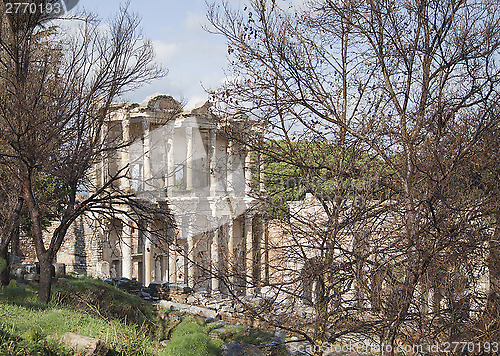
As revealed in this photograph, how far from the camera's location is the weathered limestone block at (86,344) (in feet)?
21.4

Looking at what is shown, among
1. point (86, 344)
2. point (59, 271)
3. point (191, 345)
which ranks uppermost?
point (59, 271)

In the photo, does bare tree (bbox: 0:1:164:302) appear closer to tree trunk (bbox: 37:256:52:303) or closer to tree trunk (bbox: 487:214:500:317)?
tree trunk (bbox: 37:256:52:303)

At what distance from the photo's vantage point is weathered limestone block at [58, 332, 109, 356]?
21.4ft

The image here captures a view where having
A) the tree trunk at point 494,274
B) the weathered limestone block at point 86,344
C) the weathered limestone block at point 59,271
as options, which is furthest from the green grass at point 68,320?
the tree trunk at point 494,274

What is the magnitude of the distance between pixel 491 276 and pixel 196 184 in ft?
74.3

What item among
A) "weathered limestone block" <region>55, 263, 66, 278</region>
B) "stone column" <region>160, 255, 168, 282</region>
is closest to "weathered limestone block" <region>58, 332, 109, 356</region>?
"weathered limestone block" <region>55, 263, 66, 278</region>

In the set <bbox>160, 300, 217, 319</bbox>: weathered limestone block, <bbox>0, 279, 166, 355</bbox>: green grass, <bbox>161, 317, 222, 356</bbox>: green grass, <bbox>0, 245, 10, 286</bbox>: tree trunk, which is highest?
<bbox>0, 245, 10, 286</bbox>: tree trunk

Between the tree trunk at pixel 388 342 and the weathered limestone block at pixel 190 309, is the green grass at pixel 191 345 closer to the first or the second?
the weathered limestone block at pixel 190 309

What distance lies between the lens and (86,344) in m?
6.64

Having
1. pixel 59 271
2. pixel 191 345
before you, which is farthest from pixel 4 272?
pixel 191 345

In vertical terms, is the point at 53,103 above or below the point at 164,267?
above

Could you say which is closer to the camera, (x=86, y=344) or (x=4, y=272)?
(x=86, y=344)

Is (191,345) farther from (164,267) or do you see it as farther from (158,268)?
(164,267)

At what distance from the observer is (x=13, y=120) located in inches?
389
